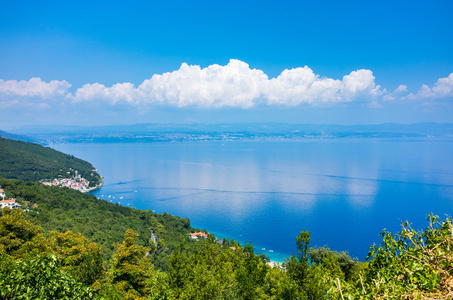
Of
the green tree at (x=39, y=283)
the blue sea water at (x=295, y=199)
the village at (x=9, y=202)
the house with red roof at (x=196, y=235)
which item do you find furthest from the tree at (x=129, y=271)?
the village at (x=9, y=202)

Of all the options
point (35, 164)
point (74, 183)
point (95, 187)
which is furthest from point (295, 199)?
point (35, 164)

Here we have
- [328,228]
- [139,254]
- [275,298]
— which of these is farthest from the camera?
[328,228]

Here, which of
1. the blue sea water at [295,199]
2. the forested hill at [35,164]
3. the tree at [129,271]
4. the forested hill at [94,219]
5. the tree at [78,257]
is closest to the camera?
the tree at [78,257]

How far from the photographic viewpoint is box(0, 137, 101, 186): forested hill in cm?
5385

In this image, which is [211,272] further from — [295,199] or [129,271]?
[295,199]

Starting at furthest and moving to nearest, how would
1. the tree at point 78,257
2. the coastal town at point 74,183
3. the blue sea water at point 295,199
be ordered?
1. the coastal town at point 74,183
2. the blue sea water at point 295,199
3. the tree at point 78,257

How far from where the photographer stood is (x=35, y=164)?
196 feet

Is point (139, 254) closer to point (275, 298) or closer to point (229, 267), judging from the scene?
point (229, 267)

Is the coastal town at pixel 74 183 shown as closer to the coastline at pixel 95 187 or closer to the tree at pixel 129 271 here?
the coastline at pixel 95 187

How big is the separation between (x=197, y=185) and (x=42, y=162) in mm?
39083

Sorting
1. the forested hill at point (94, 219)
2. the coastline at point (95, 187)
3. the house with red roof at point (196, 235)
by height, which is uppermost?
the forested hill at point (94, 219)

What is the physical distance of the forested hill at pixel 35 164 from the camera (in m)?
53.9

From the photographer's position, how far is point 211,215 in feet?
132

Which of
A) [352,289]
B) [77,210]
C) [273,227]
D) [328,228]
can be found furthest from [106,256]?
[328,228]
